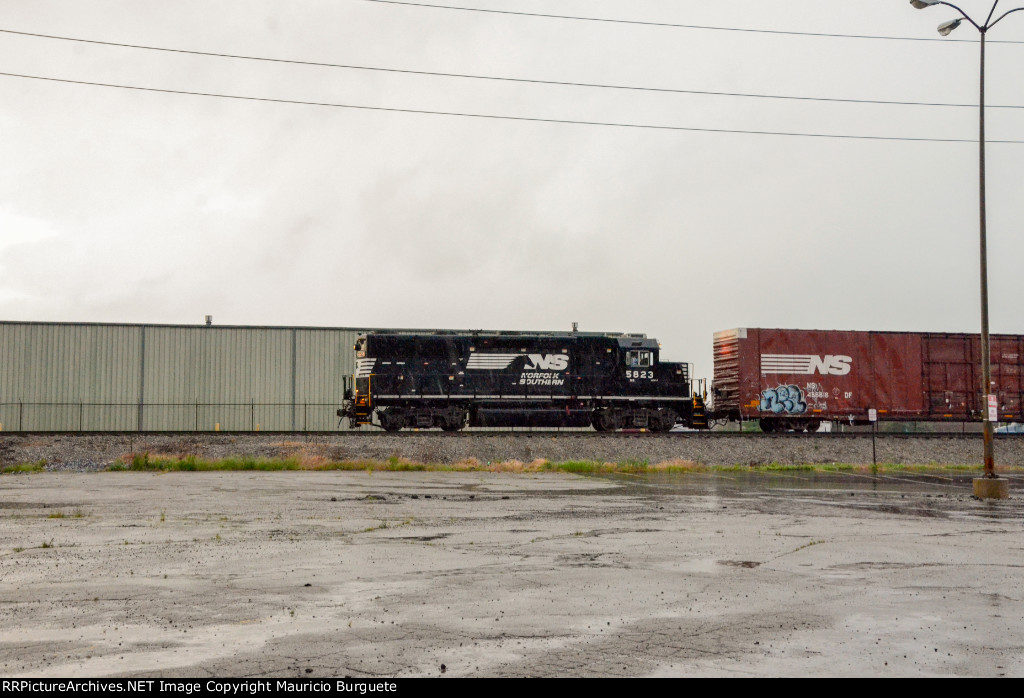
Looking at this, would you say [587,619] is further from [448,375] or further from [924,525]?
[448,375]

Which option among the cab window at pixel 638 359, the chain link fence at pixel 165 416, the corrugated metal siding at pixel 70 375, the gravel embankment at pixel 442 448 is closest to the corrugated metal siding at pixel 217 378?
the chain link fence at pixel 165 416

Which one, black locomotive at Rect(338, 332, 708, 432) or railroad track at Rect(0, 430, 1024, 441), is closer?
railroad track at Rect(0, 430, 1024, 441)

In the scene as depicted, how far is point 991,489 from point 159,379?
3617cm

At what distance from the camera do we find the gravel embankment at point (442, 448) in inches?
1085

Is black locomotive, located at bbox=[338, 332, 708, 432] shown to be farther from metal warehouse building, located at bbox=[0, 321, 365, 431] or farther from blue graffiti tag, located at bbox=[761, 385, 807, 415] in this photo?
metal warehouse building, located at bbox=[0, 321, 365, 431]

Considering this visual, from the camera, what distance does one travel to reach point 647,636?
20.8 ft

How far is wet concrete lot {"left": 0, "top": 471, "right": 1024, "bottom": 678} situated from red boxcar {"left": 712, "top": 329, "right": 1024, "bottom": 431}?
17.3m

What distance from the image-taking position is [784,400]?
33.8 m

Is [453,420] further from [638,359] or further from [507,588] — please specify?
[507,588]

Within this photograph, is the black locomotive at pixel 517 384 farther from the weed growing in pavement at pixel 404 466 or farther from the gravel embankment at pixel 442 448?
the weed growing in pavement at pixel 404 466

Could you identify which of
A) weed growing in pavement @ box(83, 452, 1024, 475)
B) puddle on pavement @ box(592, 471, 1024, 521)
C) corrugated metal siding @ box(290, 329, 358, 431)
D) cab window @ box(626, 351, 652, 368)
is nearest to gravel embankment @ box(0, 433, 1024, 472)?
weed growing in pavement @ box(83, 452, 1024, 475)

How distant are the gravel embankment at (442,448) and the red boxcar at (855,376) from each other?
3836 mm

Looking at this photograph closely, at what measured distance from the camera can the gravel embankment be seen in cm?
2755

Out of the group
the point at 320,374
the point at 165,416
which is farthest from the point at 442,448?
the point at 165,416
